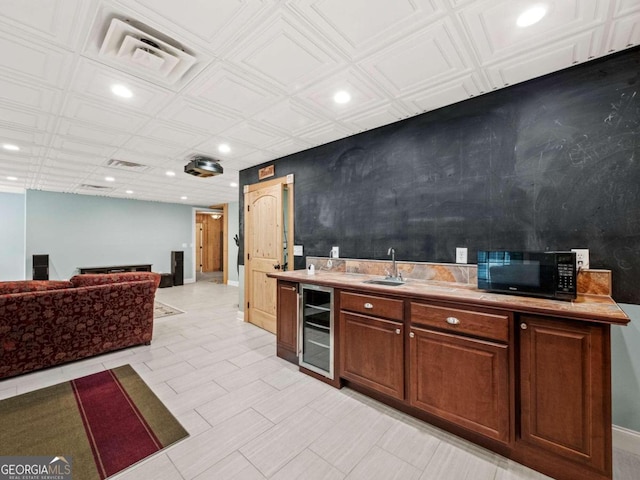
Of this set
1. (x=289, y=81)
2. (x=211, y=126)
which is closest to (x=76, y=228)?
(x=211, y=126)

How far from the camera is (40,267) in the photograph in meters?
6.73

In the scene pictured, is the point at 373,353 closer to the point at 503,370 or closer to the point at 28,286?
the point at 503,370

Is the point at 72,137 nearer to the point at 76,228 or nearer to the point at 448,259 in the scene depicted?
the point at 448,259

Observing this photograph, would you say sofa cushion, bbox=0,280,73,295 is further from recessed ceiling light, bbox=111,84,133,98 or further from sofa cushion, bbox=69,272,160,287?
recessed ceiling light, bbox=111,84,133,98

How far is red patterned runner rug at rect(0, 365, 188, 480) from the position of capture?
180 centimetres

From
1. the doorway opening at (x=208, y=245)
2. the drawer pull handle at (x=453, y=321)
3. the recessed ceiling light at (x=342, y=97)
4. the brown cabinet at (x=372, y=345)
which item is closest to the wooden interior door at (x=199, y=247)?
the doorway opening at (x=208, y=245)

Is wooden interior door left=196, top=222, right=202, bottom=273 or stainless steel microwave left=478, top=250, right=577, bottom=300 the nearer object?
stainless steel microwave left=478, top=250, right=577, bottom=300

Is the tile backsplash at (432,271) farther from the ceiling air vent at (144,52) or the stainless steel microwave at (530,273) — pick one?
the ceiling air vent at (144,52)

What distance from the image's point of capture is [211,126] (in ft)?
10.0

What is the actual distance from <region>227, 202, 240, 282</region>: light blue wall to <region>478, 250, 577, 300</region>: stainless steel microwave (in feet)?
25.1

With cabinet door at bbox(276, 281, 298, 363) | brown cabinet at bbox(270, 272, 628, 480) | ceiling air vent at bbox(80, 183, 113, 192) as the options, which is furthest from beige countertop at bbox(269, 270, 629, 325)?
ceiling air vent at bbox(80, 183, 113, 192)

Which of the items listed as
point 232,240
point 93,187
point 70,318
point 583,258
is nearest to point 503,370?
point 583,258

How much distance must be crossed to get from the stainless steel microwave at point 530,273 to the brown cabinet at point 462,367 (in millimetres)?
320

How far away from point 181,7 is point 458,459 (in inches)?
124
